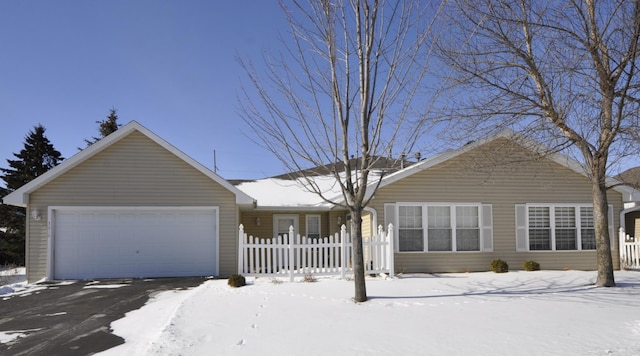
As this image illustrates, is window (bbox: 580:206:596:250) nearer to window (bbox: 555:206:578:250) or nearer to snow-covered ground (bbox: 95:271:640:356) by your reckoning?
window (bbox: 555:206:578:250)

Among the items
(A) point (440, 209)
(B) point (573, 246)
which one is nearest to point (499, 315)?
(A) point (440, 209)

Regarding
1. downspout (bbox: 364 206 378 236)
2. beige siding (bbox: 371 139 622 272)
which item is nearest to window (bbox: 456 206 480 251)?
beige siding (bbox: 371 139 622 272)

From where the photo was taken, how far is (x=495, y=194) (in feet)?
48.6

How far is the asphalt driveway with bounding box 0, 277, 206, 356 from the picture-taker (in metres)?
6.29

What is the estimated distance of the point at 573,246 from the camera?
15.0m

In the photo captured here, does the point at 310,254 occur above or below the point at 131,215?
below

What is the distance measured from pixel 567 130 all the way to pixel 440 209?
190 inches

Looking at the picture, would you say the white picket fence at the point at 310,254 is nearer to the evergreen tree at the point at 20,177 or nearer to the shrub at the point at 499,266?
the shrub at the point at 499,266

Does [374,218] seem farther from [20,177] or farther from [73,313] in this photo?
[20,177]

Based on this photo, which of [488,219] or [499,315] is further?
[488,219]

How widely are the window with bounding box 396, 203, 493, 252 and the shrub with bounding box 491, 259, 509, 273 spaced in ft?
2.08

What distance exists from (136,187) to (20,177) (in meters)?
12.1

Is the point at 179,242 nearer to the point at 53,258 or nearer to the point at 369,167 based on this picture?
the point at 53,258

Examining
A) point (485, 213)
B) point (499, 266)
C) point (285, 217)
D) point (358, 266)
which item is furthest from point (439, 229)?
point (358, 266)
